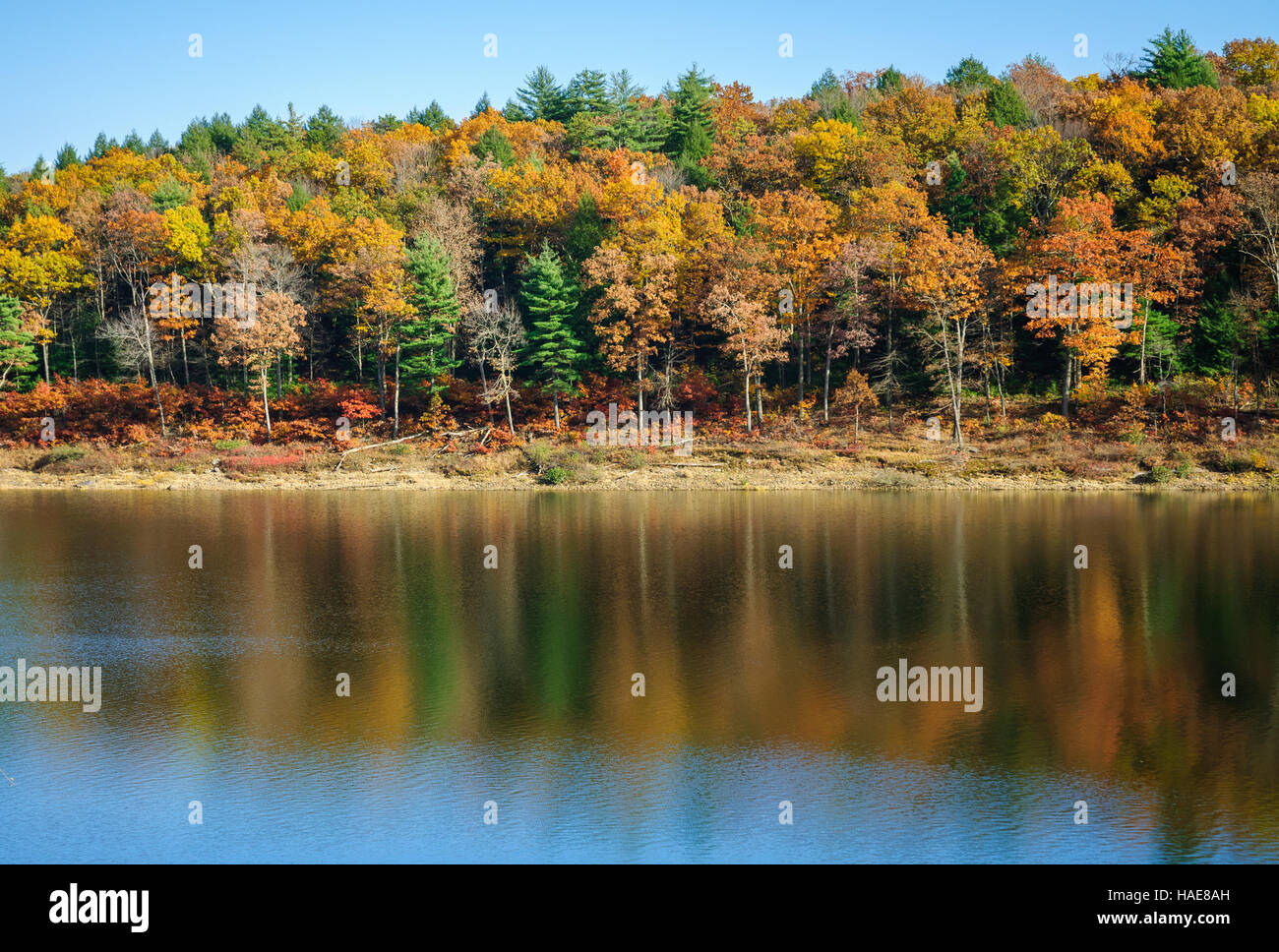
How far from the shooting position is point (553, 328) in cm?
5934

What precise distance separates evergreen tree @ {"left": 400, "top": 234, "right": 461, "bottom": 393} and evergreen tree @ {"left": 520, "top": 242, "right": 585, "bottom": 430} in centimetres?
456

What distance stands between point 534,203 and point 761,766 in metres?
57.6

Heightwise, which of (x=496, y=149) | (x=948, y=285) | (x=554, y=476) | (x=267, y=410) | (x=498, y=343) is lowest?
(x=554, y=476)

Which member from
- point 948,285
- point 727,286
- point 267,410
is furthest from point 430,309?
point 948,285

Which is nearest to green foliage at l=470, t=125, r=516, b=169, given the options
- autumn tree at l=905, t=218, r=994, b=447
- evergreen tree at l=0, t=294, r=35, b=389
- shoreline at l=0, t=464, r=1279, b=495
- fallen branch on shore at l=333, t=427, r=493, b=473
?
fallen branch on shore at l=333, t=427, r=493, b=473

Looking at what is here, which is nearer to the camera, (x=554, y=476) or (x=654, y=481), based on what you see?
(x=654, y=481)

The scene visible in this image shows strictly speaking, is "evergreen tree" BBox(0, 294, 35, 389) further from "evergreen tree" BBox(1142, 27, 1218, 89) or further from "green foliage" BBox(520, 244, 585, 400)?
"evergreen tree" BBox(1142, 27, 1218, 89)

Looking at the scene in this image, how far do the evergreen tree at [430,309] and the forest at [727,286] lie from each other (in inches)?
6.8

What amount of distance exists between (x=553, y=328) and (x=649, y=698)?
42.7 metres

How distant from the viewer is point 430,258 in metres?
60.2

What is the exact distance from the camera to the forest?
175ft

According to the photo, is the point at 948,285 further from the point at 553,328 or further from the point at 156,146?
the point at 156,146
